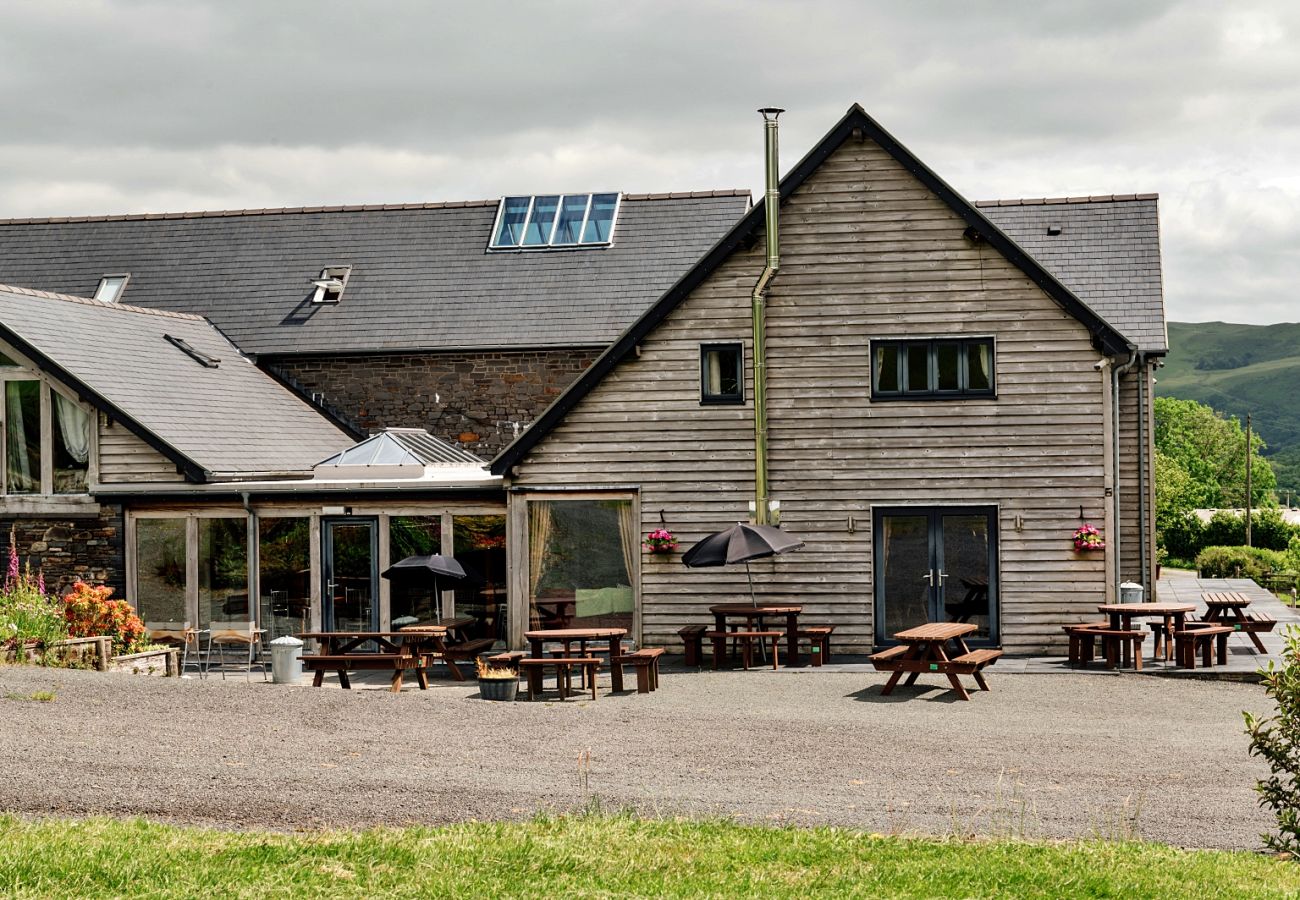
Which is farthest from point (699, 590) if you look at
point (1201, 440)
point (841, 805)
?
point (1201, 440)

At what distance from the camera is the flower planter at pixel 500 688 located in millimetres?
16500

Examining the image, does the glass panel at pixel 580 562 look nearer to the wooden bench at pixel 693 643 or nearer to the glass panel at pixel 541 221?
the wooden bench at pixel 693 643

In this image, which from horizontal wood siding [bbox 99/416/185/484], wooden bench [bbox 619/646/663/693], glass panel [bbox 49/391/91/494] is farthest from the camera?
glass panel [bbox 49/391/91/494]

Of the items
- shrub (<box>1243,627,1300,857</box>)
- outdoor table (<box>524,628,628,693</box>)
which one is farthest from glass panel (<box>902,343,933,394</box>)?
shrub (<box>1243,627,1300,857</box>)

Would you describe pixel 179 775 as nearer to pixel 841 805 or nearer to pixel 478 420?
pixel 841 805

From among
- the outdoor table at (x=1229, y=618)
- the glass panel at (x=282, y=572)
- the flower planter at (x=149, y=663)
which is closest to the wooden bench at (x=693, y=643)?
the glass panel at (x=282, y=572)

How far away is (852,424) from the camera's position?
20.3 meters

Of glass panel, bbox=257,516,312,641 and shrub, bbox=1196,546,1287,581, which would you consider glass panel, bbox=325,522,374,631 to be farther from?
shrub, bbox=1196,546,1287,581

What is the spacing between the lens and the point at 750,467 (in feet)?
66.9

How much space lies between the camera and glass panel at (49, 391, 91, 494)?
22172 millimetres

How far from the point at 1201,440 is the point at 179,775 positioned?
134456 mm

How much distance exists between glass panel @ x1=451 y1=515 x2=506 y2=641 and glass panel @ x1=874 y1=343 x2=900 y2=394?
5635mm

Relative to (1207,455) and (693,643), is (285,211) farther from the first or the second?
(1207,455)

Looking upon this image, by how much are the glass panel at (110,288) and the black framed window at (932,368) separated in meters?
17.3
